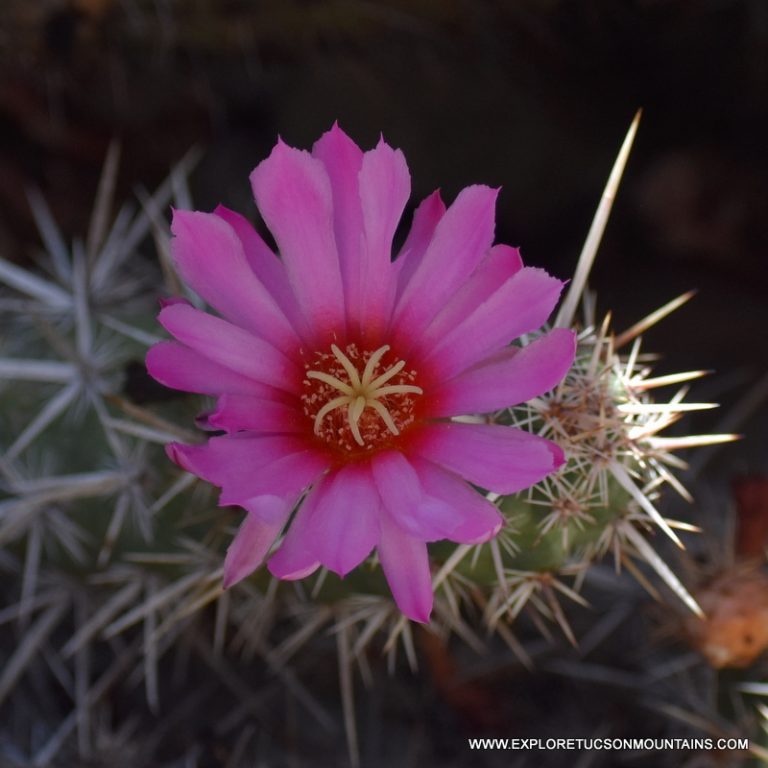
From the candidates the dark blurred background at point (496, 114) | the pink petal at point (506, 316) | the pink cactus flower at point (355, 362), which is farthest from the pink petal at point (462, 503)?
the dark blurred background at point (496, 114)

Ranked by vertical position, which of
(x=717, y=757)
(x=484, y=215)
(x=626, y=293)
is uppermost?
(x=626, y=293)

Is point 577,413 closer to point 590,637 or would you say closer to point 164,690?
point 590,637

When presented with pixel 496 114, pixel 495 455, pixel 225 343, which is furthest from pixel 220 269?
pixel 496 114

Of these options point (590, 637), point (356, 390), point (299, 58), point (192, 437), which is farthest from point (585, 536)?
point (299, 58)

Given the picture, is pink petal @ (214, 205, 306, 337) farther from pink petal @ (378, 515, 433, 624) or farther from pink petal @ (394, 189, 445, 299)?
pink petal @ (378, 515, 433, 624)

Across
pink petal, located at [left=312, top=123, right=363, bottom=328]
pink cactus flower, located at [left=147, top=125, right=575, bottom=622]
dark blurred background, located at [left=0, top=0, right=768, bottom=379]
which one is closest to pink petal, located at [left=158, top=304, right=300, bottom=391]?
pink cactus flower, located at [left=147, top=125, right=575, bottom=622]

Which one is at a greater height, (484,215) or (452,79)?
(452,79)

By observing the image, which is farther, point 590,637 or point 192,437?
point 590,637

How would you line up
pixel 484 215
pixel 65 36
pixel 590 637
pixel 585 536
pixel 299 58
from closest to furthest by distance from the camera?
1. pixel 484 215
2. pixel 585 536
3. pixel 590 637
4. pixel 65 36
5. pixel 299 58

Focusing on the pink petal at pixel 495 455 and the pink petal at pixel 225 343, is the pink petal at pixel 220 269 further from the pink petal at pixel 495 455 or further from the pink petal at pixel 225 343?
the pink petal at pixel 495 455
